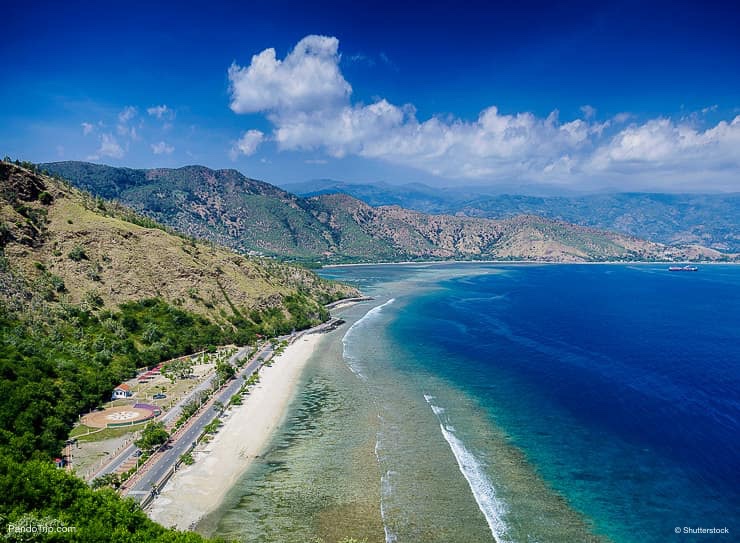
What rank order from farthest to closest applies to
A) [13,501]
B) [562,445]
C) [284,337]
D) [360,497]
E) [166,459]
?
[284,337], [562,445], [166,459], [360,497], [13,501]

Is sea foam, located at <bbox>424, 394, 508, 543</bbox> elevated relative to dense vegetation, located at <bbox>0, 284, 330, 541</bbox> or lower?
lower

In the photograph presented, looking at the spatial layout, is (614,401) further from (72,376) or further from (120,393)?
(72,376)

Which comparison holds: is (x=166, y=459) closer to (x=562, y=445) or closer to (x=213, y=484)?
(x=213, y=484)

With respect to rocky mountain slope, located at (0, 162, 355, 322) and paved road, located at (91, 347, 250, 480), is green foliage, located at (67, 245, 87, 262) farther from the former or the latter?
paved road, located at (91, 347, 250, 480)

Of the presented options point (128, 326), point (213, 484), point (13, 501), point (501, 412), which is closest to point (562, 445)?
point (501, 412)

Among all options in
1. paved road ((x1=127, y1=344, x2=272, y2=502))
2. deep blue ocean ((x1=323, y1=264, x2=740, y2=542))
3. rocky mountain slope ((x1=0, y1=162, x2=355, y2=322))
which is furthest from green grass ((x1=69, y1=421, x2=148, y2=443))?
deep blue ocean ((x1=323, y1=264, x2=740, y2=542))
